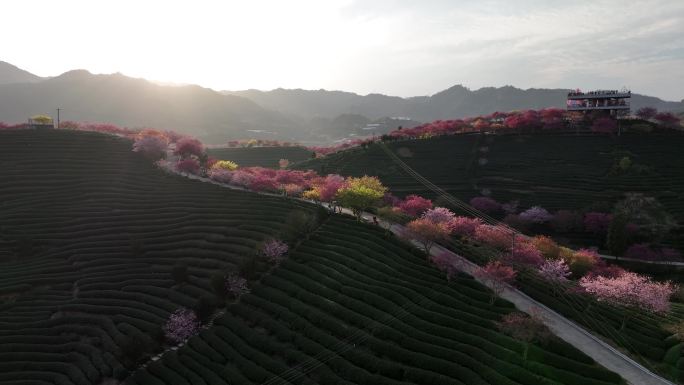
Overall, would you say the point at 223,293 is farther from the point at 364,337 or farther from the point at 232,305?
the point at 364,337

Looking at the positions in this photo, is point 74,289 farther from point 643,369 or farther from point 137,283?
point 643,369

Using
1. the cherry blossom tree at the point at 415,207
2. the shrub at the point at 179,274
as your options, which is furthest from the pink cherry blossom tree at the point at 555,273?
the shrub at the point at 179,274

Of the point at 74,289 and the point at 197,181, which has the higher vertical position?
the point at 197,181

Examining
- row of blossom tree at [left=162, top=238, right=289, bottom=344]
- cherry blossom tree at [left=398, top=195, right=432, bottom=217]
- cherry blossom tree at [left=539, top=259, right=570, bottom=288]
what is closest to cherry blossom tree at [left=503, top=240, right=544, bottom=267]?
cherry blossom tree at [left=539, top=259, right=570, bottom=288]

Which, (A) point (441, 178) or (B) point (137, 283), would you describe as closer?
(B) point (137, 283)

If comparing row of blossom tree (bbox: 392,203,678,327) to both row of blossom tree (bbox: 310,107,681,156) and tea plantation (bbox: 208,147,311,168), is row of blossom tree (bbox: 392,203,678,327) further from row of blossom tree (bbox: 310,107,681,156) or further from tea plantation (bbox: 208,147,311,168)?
tea plantation (bbox: 208,147,311,168)

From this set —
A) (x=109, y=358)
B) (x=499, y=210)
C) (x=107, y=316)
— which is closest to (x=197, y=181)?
(x=107, y=316)
